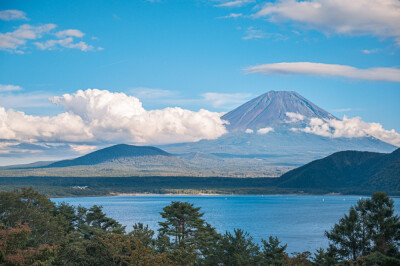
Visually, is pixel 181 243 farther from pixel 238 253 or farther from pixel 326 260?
pixel 326 260

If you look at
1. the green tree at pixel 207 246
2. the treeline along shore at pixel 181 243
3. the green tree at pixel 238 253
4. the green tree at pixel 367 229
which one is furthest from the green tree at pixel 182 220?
the green tree at pixel 367 229

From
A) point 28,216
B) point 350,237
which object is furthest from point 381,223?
point 28,216

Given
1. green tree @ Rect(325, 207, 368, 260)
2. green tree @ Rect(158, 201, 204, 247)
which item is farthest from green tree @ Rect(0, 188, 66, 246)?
green tree @ Rect(325, 207, 368, 260)

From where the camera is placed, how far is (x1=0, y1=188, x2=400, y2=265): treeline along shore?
24.2 meters

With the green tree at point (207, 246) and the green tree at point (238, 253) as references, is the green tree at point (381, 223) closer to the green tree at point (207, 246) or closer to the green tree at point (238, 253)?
the green tree at point (238, 253)

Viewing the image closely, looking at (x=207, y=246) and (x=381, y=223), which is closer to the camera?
(x=381, y=223)

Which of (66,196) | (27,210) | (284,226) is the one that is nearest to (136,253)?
(27,210)

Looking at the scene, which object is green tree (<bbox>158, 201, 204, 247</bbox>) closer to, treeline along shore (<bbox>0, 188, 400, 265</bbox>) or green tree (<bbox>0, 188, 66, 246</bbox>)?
treeline along shore (<bbox>0, 188, 400, 265</bbox>)

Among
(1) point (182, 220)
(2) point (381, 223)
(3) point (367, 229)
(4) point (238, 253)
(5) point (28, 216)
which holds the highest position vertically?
(2) point (381, 223)

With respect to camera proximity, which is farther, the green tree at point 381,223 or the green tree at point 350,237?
the green tree at point 350,237

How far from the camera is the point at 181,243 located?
41438 mm

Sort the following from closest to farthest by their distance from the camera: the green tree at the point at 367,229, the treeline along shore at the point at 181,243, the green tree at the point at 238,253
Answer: the treeline along shore at the point at 181,243 → the green tree at the point at 238,253 → the green tree at the point at 367,229

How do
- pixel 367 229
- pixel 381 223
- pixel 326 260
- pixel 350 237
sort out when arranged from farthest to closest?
pixel 350 237 < pixel 367 229 < pixel 381 223 < pixel 326 260

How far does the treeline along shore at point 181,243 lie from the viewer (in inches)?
953
